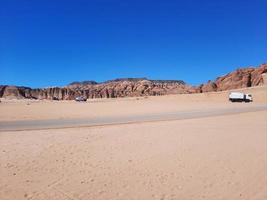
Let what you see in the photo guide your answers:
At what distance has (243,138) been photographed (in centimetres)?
1455

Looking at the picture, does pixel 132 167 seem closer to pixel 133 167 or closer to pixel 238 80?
pixel 133 167

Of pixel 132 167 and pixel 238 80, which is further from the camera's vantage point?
pixel 238 80

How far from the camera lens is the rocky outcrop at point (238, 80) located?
438 feet

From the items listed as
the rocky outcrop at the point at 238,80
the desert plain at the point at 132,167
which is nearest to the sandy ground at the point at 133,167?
the desert plain at the point at 132,167

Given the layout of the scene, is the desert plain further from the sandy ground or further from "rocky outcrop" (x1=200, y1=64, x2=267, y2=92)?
"rocky outcrop" (x1=200, y1=64, x2=267, y2=92)

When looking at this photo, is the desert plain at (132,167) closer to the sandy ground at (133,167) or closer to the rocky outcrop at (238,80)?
the sandy ground at (133,167)

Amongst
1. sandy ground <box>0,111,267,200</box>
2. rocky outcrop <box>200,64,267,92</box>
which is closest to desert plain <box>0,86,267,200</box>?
sandy ground <box>0,111,267,200</box>

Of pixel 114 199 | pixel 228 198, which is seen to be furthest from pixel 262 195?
pixel 114 199

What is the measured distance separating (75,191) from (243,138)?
→ 8783 mm

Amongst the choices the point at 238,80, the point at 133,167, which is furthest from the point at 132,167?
the point at 238,80

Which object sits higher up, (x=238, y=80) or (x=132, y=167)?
(x=238, y=80)

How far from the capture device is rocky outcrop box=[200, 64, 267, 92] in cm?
13345

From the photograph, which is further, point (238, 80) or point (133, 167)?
point (238, 80)

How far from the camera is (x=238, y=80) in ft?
452
